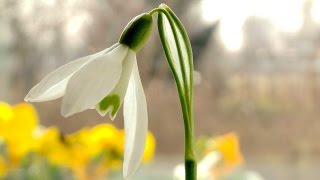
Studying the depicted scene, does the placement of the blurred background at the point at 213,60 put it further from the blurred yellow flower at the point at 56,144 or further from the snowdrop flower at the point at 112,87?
the snowdrop flower at the point at 112,87

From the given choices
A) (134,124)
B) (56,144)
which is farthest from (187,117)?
(56,144)

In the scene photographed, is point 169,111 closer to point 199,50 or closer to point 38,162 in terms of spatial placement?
point 199,50

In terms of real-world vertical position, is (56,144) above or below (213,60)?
below

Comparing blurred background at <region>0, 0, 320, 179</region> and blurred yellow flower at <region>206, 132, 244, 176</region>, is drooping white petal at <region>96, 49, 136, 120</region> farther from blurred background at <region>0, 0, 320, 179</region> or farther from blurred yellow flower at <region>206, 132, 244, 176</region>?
blurred background at <region>0, 0, 320, 179</region>

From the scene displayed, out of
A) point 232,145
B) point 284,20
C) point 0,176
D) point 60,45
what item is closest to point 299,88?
point 284,20

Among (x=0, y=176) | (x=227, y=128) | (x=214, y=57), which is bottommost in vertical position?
(x=0, y=176)

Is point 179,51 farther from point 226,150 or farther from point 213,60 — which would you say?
point 213,60

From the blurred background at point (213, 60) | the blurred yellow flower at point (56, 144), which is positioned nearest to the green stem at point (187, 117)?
the blurred yellow flower at point (56, 144)
